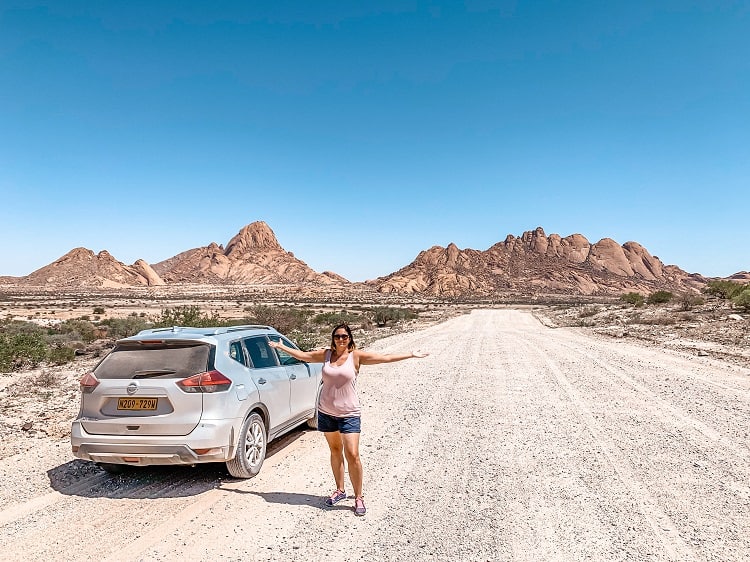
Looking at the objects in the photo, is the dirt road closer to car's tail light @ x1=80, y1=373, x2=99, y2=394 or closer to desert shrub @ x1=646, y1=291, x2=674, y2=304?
car's tail light @ x1=80, y1=373, x2=99, y2=394

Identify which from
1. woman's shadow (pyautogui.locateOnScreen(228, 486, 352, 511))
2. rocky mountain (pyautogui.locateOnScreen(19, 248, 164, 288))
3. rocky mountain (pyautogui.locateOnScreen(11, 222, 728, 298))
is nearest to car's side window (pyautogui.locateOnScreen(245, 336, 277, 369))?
woman's shadow (pyautogui.locateOnScreen(228, 486, 352, 511))

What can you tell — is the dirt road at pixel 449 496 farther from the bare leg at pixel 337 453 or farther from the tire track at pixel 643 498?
the bare leg at pixel 337 453

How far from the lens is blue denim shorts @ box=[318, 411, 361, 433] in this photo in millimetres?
4946

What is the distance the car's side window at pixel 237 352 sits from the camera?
6.06 metres

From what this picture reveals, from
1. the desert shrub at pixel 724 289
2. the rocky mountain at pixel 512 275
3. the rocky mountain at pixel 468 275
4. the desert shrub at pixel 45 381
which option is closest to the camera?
the desert shrub at pixel 45 381

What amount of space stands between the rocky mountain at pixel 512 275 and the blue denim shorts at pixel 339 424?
135309 mm

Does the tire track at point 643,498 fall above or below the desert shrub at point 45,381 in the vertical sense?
below

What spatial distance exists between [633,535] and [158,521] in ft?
14.6

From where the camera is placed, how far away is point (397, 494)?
5.48m

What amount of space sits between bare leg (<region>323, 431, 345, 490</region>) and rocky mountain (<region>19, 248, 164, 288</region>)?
17351 cm

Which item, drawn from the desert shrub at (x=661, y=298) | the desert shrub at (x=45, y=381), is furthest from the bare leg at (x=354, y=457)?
the desert shrub at (x=661, y=298)

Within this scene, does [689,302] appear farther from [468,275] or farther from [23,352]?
[468,275]

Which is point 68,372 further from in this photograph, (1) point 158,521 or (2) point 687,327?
(2) point 687,327

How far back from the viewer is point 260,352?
22.1 ft
